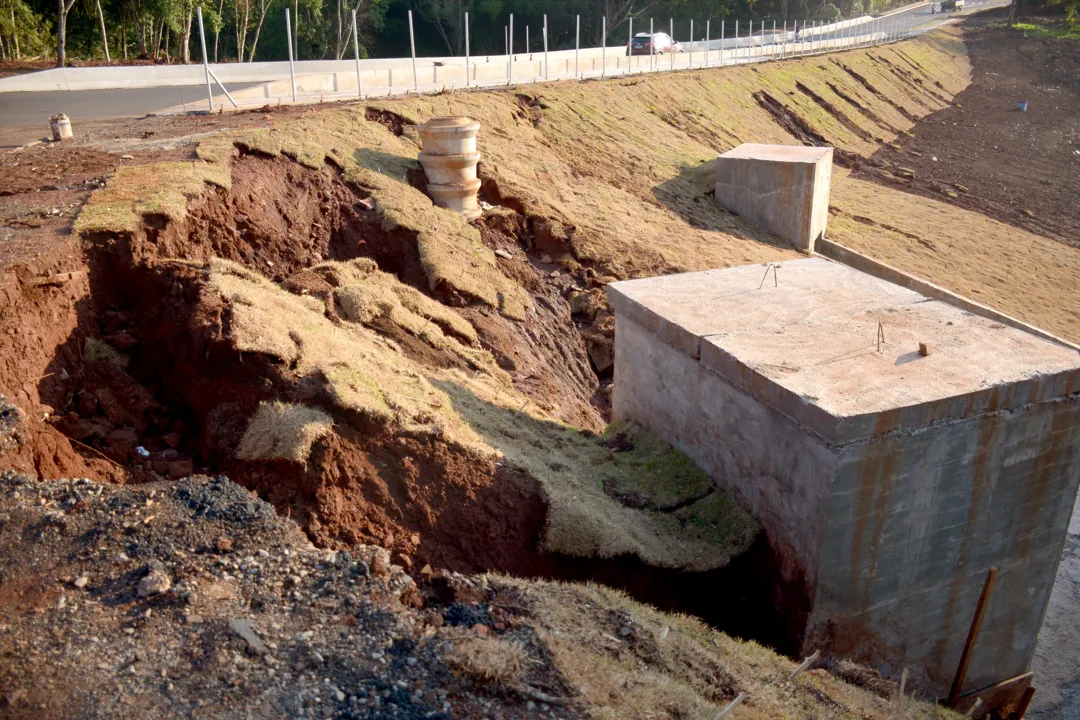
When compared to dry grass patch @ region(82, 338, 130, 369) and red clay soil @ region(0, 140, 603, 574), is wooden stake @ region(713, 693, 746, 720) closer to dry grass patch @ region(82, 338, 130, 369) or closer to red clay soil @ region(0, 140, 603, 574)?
red clay soil @ region(0, 140, 603, 574)

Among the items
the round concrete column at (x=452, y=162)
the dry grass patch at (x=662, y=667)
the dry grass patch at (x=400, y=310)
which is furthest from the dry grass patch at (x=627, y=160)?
the dry grass patch at (x=662, y=667)

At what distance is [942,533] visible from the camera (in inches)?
310

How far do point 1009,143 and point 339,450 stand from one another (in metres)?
35.3

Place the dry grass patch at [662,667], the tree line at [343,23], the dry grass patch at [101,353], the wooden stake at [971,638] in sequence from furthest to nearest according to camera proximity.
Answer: the tree line at [343,23]
the wooden stake at [971,638]
the dry grass patch at [101,353]
the dry grass patch at [662,667]

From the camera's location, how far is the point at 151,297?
8656mm

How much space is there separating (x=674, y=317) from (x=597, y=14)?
151 feet

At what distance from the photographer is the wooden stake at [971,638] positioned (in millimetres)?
8344

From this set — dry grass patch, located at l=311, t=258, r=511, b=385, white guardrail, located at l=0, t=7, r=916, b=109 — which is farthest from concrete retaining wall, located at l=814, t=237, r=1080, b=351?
white guardrail, located at l=0, t=7, r=916, b=109

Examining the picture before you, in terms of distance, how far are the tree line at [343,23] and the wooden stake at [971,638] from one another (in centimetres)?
2880

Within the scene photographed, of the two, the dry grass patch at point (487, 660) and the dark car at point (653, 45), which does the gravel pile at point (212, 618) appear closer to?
the dry grass patch at point (487, 660)

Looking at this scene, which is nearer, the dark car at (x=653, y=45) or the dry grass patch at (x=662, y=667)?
the dry grass patch at (x=662, y=667)

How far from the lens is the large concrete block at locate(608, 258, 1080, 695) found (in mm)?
7305

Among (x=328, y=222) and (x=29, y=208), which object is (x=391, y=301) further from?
(x=29, y=208)

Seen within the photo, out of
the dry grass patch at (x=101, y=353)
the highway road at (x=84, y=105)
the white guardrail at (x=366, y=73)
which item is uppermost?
the white guardrail at (x=366, y=73)
